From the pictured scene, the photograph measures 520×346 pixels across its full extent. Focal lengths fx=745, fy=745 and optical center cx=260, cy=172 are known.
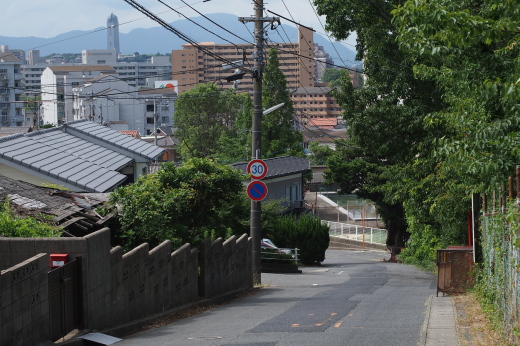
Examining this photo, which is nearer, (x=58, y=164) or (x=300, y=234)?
(x=58, y=164)

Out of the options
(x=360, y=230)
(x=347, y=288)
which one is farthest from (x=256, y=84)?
(x=360, y=230)

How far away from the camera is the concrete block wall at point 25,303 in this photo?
9469 millimetres

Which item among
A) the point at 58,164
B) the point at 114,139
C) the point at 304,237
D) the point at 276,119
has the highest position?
the point at 276,119

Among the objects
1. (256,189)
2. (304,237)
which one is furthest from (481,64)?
(304,237)

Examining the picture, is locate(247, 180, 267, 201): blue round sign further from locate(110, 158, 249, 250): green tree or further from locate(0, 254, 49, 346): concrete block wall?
locate(0, 254, 49, 346): concrete block wall

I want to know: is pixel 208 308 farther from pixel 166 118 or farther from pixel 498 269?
pixel 166 118

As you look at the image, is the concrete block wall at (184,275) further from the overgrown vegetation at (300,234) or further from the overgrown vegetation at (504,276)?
the overgrown vegetation at (300,234)

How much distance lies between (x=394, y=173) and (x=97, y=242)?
20.4 meters

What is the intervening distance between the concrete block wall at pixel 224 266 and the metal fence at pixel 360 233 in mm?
33943

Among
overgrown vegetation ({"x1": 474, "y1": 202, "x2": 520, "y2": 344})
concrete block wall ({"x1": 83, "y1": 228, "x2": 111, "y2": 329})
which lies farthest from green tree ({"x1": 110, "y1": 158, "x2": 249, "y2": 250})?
overgrown vegetation ({"x1": 474, "y1": 202, "x2": 520, "y2": 344})

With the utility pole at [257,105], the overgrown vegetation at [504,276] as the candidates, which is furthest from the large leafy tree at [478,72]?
the utility pole at [257,105]

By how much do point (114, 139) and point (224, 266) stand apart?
16307mm

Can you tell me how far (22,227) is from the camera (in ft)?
41.6

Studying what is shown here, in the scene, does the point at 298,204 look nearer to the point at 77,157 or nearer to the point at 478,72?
the point at 77,157
